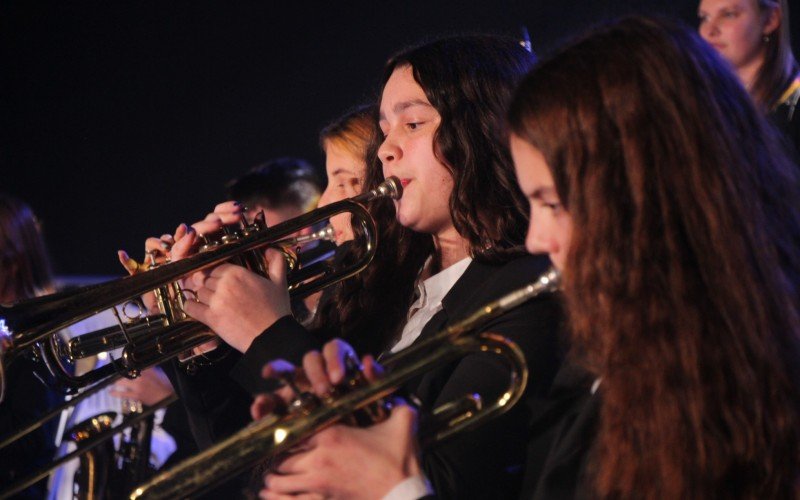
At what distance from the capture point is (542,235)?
4.42ft

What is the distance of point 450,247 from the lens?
2.13 m

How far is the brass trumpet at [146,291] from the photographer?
191cm

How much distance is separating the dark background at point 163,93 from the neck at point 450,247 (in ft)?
6.55

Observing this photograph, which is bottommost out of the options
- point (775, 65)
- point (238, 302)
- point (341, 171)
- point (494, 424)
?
point (494, 424)

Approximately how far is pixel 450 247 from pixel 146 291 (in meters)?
0.75

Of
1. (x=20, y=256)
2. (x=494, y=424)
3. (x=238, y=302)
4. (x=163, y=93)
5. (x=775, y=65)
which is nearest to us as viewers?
(x=494, y=424)

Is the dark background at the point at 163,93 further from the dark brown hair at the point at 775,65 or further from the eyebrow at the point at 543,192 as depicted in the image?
the eyebrow at the point at 543,192

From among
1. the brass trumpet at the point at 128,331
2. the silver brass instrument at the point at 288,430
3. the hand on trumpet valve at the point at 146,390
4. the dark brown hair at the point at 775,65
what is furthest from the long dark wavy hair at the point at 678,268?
the hand on trumpet valve at the point at 146,390

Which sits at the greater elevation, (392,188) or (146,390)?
(392,188)

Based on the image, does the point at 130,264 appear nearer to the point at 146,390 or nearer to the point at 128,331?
the point at 128,331

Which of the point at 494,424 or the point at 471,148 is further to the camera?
the point at 471,148

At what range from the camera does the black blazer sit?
1.55 m

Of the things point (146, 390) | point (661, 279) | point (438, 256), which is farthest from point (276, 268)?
point (146, 390)

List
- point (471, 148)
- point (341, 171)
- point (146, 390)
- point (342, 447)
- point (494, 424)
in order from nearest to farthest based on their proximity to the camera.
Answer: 1. point (342, 447)
2. point (494, 424)
3. point (471, 148)
4. point (341, 171)
5. point (146, 390)
